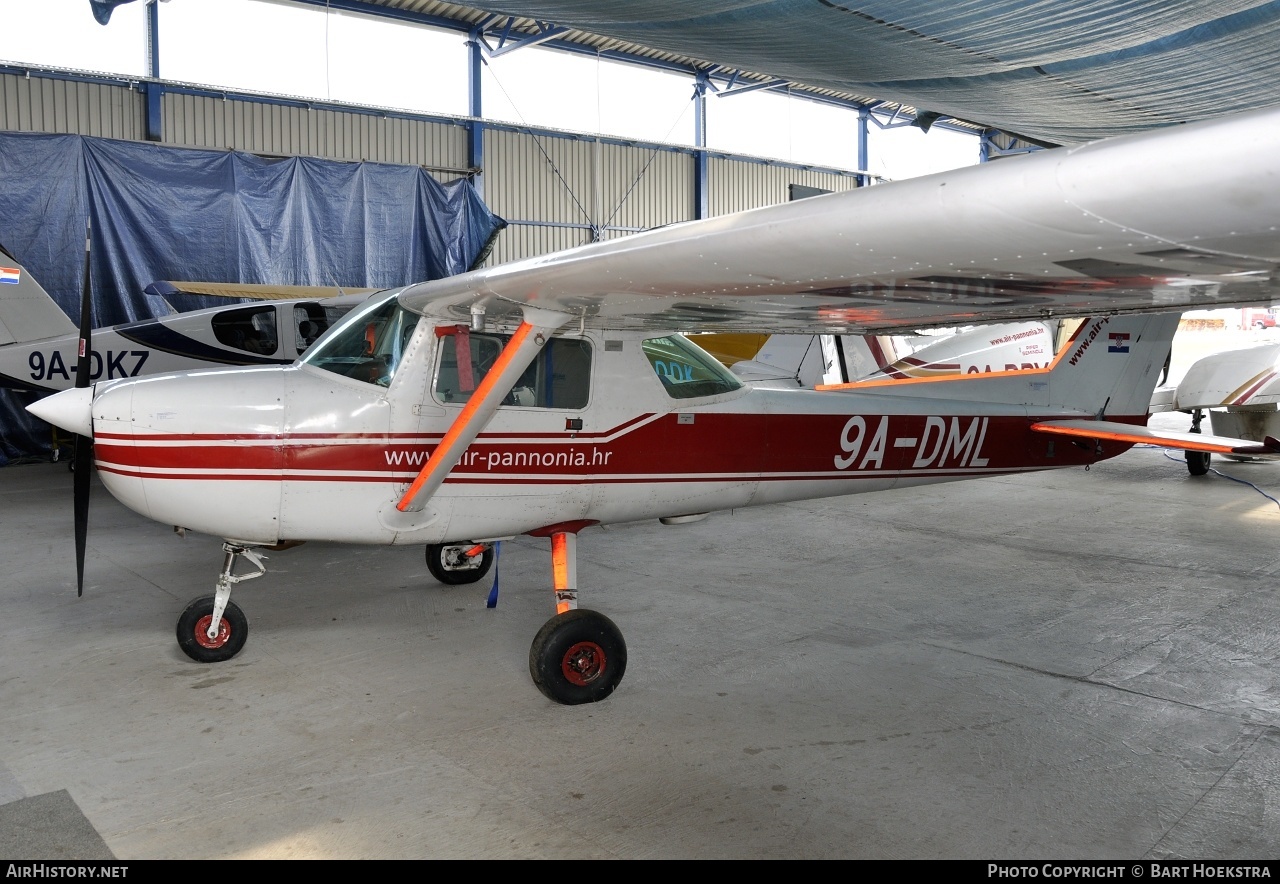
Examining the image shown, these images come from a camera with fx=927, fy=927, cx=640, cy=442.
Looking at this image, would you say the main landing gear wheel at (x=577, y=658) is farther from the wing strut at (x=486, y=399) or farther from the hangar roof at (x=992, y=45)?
the hangar roof at (x=992, y=45)

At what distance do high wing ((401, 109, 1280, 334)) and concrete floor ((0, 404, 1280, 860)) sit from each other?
176 centimetres

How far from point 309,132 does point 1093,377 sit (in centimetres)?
1377

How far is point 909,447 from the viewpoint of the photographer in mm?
5711

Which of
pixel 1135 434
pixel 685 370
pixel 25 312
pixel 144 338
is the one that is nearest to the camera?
pixel 685 370

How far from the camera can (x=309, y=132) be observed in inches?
626

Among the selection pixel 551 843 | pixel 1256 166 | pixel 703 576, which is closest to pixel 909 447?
pixel 703 576

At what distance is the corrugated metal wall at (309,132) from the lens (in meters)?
14.8

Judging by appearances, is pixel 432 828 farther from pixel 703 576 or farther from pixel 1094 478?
pixel 1094 478

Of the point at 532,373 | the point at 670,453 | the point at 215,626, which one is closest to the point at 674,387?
the point at 670,453

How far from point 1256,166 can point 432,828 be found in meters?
2.92

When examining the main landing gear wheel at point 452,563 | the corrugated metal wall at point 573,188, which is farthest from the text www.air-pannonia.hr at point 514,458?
the corrugated metal wall at point 573,188

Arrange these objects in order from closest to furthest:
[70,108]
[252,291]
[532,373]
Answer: [532,373], [252,291], [70,108]

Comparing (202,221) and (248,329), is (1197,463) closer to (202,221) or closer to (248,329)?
(248,329)

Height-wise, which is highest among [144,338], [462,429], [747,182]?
[747,182]
